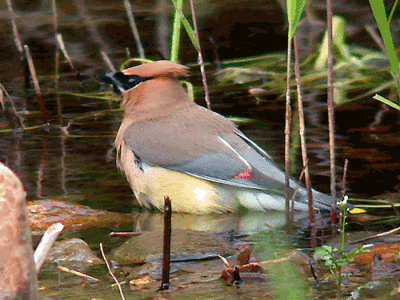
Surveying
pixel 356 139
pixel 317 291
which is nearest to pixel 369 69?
pixel 356 139

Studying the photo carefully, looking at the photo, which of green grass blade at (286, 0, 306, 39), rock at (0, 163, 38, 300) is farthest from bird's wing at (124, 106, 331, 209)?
rock at (0, 163, 38, 300)

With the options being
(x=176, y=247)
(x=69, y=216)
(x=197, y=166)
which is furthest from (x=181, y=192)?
(x=176, y=247)

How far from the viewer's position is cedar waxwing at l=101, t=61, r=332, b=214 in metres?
4.43

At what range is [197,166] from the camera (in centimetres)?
452

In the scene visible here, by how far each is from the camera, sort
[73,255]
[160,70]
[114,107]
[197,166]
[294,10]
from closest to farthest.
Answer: [294,10] < [73,255] < [197,166] < [160,70] < [114,107]

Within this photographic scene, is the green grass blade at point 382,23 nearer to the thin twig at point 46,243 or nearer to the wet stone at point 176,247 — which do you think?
the wet stone at point 176,247

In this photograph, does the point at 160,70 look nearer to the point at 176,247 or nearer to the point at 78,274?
the point at 176,247

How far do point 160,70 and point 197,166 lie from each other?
0.69m

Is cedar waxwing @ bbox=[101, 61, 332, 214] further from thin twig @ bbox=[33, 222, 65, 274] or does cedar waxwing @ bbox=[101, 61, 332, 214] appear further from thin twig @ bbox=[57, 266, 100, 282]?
thin twig @ bbox=[33, 222, 65, 274]

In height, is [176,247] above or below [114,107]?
below

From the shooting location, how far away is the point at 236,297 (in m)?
2.91

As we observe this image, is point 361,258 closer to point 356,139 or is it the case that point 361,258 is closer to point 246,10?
point 356,139

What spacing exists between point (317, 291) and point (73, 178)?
244 centimetres

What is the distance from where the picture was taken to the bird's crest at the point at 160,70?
4.89 m
